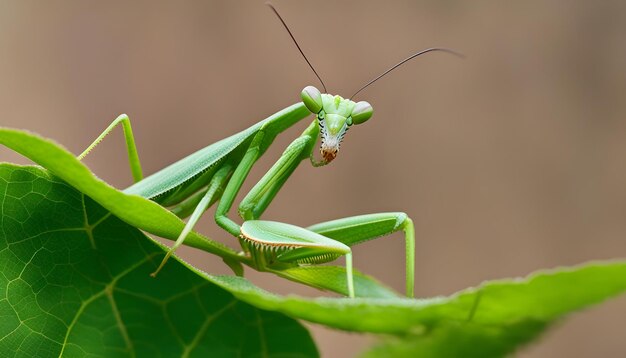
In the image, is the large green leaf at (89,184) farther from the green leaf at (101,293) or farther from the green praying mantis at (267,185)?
the green praying mantis at (267,185)

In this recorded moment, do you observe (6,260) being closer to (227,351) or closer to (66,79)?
(227,351)

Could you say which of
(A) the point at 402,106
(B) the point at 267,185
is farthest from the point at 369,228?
(A) the point at 402,106

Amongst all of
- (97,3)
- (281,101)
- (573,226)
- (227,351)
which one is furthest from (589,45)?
(227,351)

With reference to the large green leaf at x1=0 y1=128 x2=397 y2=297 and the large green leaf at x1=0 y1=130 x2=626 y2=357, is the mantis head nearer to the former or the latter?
the large green leaf at x1=0 y1=128 x2=397 y2=297

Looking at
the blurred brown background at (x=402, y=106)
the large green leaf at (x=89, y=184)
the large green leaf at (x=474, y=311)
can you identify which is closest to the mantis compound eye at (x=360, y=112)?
the large green leaf at (x=89, y=184)

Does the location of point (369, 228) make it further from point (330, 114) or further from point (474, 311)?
point (474, 311)

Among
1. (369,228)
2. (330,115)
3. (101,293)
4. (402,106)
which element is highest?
(402,106)

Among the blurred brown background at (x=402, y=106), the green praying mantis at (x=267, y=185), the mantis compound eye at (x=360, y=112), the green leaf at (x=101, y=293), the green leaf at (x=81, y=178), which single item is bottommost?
the green leaf at (x=101, y=293)
